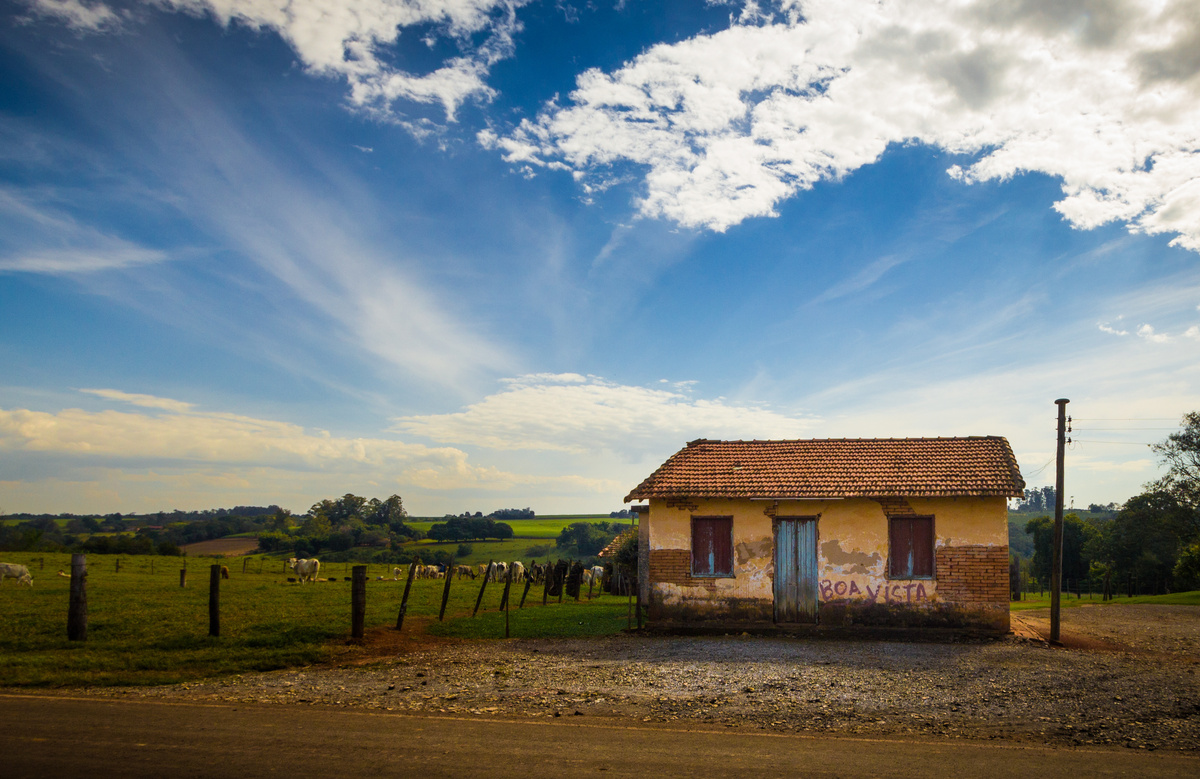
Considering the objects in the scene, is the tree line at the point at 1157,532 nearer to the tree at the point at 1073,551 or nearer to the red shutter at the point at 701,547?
the tree at the point at 1073,551

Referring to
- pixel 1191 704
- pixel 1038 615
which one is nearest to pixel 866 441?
pixel 1038 615

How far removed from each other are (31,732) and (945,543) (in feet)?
59.3

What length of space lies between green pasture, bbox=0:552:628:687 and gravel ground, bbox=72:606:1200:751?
135 centimetres

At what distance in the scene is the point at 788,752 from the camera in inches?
282

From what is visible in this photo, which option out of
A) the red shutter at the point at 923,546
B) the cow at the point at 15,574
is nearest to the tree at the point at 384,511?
the cow at the point at 15,574

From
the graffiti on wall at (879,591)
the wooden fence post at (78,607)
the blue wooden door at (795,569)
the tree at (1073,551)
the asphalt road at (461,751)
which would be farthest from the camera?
the tree at (1073,551)

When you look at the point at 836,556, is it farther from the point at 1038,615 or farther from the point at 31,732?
the point at 31,732

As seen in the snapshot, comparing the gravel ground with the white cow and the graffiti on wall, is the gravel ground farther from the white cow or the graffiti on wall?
the white cow

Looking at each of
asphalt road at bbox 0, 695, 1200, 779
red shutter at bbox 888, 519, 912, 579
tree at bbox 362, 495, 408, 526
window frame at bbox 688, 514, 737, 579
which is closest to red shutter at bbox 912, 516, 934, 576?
red shutter at bbox 888, 519, 912, 579

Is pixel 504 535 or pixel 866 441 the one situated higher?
pixel 866 441

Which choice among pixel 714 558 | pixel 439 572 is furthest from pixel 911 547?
pixel 439 572

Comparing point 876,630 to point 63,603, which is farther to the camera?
point 63,603

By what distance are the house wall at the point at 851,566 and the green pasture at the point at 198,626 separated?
2.44m

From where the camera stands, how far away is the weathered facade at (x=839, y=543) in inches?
687
